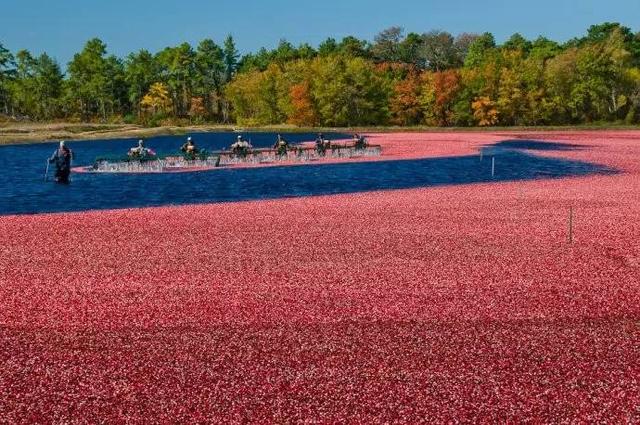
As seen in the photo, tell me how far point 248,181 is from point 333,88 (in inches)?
3107

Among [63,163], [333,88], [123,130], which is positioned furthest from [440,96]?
[63,163]

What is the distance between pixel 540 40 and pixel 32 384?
566 ft

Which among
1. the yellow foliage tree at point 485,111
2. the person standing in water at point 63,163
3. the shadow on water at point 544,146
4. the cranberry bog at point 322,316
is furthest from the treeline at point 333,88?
the cranberry bog at point 322,316

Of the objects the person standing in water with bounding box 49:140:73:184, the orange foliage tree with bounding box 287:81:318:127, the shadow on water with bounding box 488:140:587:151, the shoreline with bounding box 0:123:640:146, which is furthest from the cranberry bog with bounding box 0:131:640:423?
the orange foliage tree with bounding box 287:81:318:127

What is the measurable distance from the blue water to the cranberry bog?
538 centimetres

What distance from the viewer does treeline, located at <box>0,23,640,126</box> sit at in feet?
370

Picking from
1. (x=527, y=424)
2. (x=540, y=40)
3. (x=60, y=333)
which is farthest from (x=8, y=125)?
(x=540, y=40)

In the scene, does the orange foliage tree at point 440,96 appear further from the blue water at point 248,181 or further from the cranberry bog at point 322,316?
the cranberry bog at point 322,316

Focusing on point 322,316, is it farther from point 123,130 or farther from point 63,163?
point 123,130

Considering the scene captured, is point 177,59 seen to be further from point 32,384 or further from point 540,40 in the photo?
point 32,384

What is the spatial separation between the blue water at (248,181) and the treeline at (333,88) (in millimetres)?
63162

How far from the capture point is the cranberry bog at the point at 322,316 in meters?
8.94

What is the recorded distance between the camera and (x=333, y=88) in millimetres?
114938

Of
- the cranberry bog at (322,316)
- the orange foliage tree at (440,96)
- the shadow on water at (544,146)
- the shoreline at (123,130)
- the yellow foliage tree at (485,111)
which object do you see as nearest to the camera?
the cranberry bog at (322,316)
